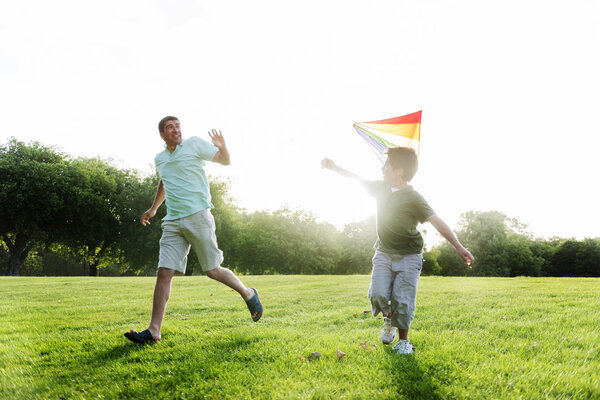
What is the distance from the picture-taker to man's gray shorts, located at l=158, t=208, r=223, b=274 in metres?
5.28

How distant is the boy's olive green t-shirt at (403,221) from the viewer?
4.75m

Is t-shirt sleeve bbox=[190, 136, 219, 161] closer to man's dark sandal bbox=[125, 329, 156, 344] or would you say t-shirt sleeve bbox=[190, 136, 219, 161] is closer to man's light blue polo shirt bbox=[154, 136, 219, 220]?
man's light blue polo shirt bbox=[154, 136, 219, 220]

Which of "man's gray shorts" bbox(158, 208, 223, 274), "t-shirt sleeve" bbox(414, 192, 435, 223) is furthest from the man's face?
"t-shirt sleeve" bbox(414, 192, 435, 223)

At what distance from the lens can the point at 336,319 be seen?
22.3 ft

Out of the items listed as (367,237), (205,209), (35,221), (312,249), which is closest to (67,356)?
(205,209)

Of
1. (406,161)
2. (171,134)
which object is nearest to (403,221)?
(406,161)

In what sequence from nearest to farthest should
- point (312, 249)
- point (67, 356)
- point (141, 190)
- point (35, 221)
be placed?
point (67, 356) → point (35, 221) → point (141, 190) → point (312, 249)

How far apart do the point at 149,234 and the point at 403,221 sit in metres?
38.7

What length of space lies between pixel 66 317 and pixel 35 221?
34.6m

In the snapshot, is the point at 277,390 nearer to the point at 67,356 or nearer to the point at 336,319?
the point at 67,356

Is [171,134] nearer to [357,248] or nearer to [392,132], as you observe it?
[392,132]

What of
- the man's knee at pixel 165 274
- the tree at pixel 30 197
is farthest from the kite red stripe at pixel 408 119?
the tree at pixel 30 197

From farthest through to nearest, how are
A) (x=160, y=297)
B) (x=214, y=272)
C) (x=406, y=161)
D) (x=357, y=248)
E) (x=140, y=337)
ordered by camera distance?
(x=357, y=248)
(x=214, y=272)
(x=160, y=297)
(x=140, y=337)
(x=406, y=161)

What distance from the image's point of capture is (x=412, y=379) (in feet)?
12.2
